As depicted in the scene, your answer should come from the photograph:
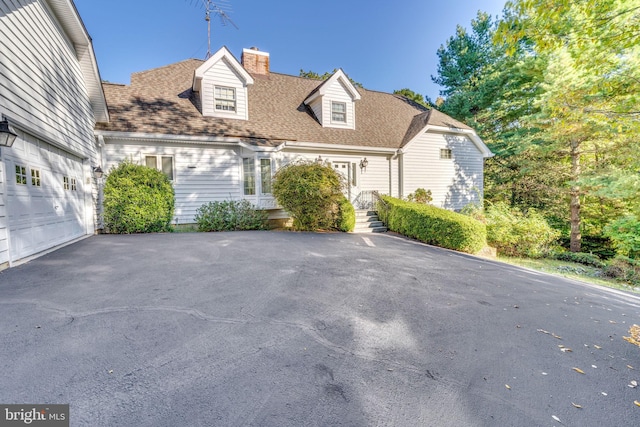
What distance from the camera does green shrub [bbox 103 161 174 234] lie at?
8852 mm

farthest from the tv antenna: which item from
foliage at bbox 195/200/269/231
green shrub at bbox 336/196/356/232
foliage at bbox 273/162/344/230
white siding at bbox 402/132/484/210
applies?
white siding at bbox 402/132/484/210

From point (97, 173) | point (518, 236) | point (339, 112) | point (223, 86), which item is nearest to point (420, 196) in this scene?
point (518, 236)

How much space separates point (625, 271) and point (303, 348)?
12.0 m

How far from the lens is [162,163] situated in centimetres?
1055

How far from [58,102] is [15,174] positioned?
248cm

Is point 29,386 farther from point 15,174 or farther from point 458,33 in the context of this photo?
point 458,33

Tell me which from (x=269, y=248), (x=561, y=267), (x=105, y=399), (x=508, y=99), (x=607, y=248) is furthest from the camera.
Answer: (x=508, y=99)

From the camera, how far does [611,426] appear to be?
1966mm

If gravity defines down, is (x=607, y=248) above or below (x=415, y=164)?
below

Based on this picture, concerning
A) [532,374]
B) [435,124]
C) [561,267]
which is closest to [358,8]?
[435,124]

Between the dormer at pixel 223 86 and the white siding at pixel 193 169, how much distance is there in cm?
184

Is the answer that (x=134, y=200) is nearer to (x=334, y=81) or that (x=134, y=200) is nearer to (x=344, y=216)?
(x=344, y=216)

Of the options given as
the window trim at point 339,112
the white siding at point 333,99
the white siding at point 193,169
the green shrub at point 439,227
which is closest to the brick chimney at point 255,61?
the white siding at point 333,99

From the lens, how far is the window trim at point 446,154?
15008 mm
